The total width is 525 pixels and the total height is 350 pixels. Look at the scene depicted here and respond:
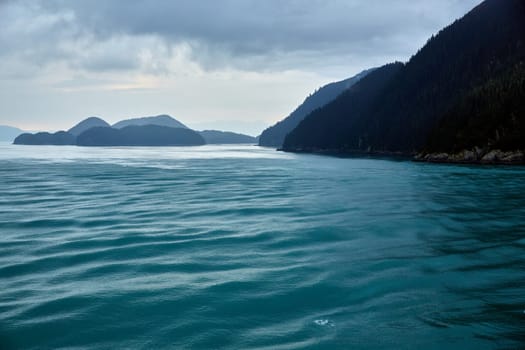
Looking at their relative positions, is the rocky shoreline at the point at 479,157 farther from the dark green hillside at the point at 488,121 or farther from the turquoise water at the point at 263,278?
the turquoise water at the point at 263,278

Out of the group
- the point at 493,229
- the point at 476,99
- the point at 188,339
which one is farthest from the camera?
the point at 476,99

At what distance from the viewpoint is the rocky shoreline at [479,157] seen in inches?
4555

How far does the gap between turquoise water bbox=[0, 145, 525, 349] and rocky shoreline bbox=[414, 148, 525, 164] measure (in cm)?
8971

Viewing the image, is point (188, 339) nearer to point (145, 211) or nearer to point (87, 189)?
point (145, 211)

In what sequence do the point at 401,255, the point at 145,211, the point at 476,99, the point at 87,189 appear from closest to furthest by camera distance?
the point at 401,255 → the point at 145,211 → the point at 87,189 → the point at 476,99

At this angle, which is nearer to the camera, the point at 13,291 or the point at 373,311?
the point at 373,311

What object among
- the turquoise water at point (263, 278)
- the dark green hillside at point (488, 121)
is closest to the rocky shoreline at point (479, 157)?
the dark green hillside at point (488, 121)

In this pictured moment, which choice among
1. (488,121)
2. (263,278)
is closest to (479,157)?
(488,121)

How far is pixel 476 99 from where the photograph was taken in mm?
164625

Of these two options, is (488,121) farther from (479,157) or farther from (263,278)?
(263,278)

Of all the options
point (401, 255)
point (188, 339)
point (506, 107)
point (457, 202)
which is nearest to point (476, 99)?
point (506, 107)

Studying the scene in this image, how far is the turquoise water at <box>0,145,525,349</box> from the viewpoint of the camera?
13.3 meters

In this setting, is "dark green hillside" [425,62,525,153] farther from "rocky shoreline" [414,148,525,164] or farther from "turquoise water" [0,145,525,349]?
"turquoise water" [0,145,525,349]

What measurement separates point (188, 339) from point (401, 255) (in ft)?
47.2
